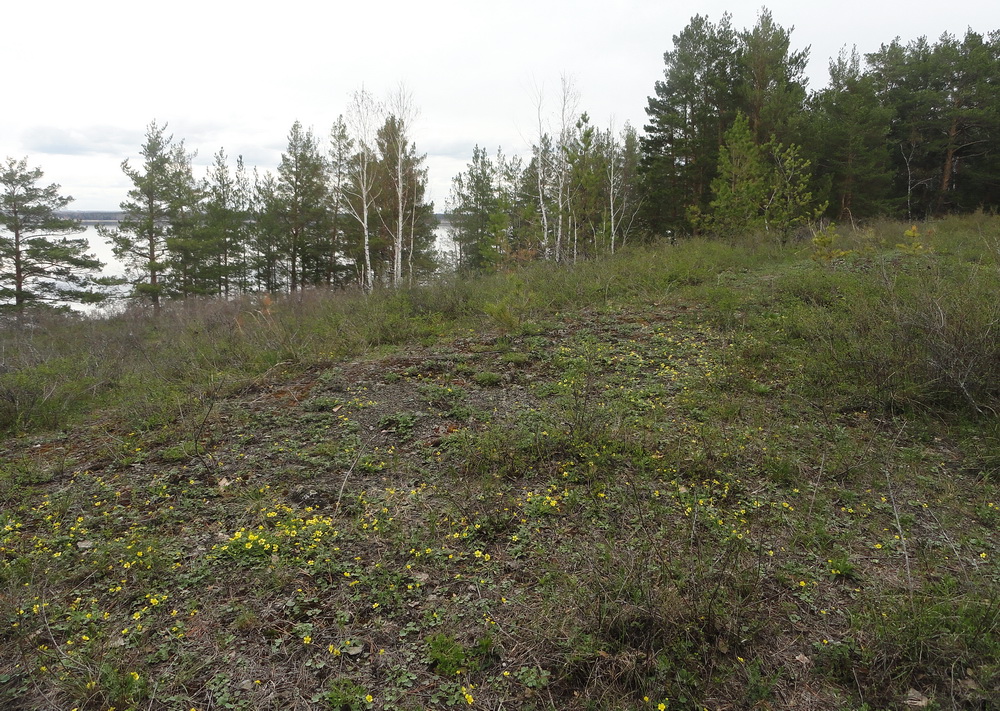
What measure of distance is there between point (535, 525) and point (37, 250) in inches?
981

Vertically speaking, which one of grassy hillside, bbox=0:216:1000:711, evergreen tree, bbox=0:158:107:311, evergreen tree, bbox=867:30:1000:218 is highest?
evergreen tree, bbox=867:30:1000:218

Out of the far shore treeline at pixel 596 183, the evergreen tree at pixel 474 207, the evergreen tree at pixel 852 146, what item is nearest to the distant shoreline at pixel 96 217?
the far shore treeline at pixel 596 183

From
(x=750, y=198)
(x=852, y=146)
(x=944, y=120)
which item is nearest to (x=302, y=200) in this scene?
(x=750, y=198)

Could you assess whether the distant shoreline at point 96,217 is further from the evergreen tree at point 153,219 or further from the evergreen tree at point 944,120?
the evergreen tree at point 944,120

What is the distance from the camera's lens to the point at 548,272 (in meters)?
11.8

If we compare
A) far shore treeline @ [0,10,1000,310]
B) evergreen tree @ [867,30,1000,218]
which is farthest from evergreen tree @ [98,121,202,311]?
evergreen tree @ [867,30,1000,218]

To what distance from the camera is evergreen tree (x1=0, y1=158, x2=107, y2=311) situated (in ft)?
63.9

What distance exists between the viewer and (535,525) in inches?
128

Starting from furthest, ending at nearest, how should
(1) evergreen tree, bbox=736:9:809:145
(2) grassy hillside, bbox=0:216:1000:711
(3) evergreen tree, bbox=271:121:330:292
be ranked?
(3) evergreen tree, bbox=271:121:330:292
(1) evergreen tree, bbox=736:9:809:145
(2) grassy hillside, bbox=0:216:1000:711

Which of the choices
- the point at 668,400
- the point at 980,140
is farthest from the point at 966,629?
the point at 980,140

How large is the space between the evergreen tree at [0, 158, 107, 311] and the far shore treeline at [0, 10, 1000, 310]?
6 centimetres

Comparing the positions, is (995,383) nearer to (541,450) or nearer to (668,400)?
(668,400)

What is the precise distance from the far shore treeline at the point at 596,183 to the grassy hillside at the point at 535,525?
1213 centimetres

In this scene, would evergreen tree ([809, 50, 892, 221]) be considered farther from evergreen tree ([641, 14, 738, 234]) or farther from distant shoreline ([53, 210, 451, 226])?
distant shoreline ([53, 210, 451, 226])
